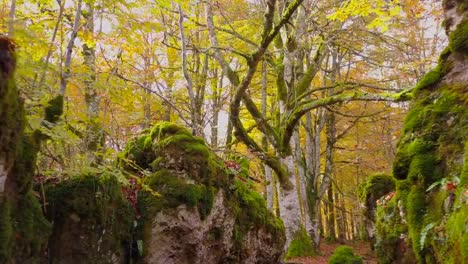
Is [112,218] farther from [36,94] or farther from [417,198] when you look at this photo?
[417,198]

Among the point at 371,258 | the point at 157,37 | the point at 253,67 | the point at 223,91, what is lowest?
the point at 371,258

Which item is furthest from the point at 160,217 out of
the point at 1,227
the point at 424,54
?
the point at 424,54

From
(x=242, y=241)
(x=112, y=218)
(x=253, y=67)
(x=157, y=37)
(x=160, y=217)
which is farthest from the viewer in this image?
(x=157, y=37)

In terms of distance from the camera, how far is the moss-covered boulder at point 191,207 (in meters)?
5.40

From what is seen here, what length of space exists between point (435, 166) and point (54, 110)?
426 cm

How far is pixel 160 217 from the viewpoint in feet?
17.8

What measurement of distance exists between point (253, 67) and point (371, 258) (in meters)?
9.22

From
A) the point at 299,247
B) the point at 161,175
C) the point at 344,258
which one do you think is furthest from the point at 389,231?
the point at 299,247

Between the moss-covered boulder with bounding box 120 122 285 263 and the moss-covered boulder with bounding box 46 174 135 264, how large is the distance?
47cm

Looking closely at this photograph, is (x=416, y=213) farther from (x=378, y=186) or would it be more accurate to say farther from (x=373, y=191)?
(x=373, y=191)

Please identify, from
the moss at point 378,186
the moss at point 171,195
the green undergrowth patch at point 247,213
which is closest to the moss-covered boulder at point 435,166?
the green undergrowth patch at point 247,213

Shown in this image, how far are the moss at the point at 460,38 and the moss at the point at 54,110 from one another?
15.7 feet

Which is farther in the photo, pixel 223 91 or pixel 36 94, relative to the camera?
pixel 223 91

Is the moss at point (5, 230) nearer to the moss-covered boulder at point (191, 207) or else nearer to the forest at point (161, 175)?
the forest at point (161, 175)
